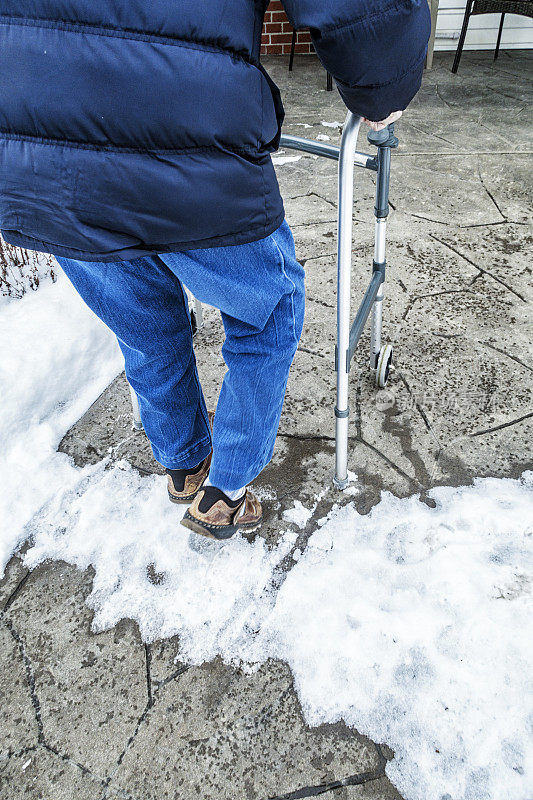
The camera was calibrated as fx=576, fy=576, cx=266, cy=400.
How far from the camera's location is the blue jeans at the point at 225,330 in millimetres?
1081

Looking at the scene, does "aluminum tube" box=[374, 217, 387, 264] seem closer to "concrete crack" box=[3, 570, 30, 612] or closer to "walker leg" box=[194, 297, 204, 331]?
"walker leg" box=[194, 297, 204, 331]

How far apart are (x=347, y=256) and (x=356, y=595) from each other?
2.71ft

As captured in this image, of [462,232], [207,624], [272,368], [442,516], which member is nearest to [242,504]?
[207,624]

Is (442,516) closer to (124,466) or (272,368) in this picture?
(272,368)

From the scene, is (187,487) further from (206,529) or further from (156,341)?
(156,341)

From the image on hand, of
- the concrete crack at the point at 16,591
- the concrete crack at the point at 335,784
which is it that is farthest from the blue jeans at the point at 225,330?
the concrete crack at the point at 335,784

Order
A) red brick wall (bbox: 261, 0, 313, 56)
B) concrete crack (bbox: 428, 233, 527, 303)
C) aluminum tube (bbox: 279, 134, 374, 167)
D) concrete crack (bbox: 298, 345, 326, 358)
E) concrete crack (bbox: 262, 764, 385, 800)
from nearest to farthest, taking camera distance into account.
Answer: concrete crack (bbox: 262, 764, 385, 800) → aluminum tube (bbox: 279, 134, 374, 167) → concrete crack (bbox: 298, 345, 326, 358) → concrete crack (bbox: 428, 233, 527, 303) → red brick wall (bbox: 261, 0, 313, 56)

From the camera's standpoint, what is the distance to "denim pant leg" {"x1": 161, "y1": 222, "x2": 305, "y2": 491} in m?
1.07

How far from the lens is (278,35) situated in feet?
19.3

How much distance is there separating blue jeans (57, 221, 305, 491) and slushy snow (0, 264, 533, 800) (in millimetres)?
272

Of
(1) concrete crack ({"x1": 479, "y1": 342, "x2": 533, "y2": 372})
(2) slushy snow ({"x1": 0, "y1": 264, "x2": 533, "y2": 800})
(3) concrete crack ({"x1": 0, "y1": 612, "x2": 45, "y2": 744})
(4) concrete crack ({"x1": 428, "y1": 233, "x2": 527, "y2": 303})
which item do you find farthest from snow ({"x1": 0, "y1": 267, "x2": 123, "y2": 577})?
(4) concrete crack ({"x1": 428, "y1": 233, "x2": 527, "y2": 303})

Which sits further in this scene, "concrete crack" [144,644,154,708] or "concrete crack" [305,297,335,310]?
"concrete crack" [305,297,335,310]

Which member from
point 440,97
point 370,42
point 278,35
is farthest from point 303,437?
point 278,35

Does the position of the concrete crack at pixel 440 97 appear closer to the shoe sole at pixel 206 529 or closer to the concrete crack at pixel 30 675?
the shoe sole at pixel 206 529
